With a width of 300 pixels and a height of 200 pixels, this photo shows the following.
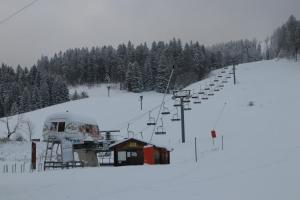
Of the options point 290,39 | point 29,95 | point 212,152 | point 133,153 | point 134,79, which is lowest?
point 212,152

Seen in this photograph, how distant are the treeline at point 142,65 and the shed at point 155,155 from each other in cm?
8449

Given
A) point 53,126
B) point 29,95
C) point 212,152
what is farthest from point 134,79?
point 212,152

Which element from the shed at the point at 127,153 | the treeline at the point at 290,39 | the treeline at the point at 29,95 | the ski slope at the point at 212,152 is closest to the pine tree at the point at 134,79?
the ski slope at the point at 212,152

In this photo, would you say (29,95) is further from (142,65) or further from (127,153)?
(127,153)

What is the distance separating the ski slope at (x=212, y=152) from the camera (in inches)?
584

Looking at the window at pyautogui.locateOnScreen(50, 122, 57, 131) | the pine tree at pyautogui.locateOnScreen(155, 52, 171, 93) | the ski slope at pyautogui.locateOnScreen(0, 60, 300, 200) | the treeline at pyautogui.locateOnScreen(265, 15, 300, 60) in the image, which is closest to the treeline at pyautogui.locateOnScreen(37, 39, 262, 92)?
the pine tree at pyautogui.locateOnScreen(155, 52, 171, 93)

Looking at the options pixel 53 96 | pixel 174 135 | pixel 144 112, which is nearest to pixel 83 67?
pixel 53 96

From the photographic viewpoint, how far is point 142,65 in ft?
463

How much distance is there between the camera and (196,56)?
138500 mm

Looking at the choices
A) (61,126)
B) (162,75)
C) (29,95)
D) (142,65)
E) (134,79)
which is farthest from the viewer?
(142,65)

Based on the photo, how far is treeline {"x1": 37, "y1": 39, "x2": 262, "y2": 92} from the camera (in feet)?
410

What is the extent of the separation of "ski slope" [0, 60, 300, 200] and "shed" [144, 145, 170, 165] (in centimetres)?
104

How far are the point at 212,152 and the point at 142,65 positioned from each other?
107 metres

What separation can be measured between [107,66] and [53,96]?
42166 millimetres
